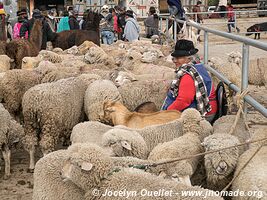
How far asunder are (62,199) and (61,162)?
0.92 feet

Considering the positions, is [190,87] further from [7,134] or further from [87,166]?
[7,134]

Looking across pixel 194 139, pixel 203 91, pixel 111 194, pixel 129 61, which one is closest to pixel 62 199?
pixel 111 194

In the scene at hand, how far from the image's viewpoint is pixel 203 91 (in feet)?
14.2

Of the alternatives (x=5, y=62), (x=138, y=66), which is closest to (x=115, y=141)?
(x=138, y=66)

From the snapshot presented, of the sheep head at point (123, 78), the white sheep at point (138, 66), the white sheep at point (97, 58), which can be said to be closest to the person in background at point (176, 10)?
the white sheep at point (138, 66)

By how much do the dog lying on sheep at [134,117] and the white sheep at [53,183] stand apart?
44.6 inches

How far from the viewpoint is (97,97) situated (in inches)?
196

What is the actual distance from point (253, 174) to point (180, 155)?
0.63 m

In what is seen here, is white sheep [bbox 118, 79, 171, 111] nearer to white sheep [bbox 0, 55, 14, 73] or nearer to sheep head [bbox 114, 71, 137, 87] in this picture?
sheep head [bbox 114, 71, 137, 87]

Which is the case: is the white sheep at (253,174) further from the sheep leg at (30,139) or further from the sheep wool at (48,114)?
the sheep leg at (30,139)

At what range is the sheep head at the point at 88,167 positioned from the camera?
267 cm

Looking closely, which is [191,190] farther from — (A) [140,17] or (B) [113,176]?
(A) [140,17]

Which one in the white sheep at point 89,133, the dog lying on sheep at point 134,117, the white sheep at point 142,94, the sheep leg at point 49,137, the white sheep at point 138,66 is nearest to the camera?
the white sheep at point 89,133

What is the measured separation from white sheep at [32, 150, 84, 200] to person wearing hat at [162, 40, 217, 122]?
154cm
